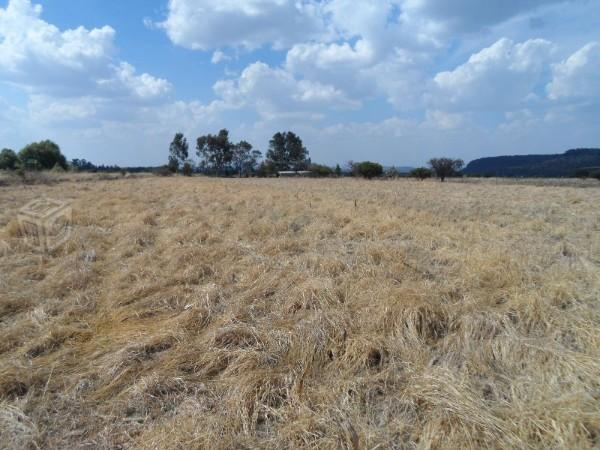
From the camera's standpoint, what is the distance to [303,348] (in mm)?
2391

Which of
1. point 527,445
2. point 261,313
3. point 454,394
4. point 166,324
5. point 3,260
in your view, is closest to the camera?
point 527,445

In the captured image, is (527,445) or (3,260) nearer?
(527,445)

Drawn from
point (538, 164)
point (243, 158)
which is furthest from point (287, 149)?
point (538, 164)

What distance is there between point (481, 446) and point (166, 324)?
2575 millimetres

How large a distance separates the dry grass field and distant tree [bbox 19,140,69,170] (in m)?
49.3

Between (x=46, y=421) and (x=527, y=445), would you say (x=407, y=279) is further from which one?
(x=46, y=421)

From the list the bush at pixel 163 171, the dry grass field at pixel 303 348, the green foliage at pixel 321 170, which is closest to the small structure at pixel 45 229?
the dry grass field at pixel 303 348

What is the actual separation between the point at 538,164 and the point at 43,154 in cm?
9318

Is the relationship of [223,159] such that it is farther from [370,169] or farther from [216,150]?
[370,169]

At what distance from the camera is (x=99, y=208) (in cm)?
915

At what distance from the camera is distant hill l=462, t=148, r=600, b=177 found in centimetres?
4811

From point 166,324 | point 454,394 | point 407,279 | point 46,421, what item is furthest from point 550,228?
point 46,421

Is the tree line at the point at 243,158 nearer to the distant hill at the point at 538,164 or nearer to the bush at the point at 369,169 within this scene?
the bush at the point at 369,169

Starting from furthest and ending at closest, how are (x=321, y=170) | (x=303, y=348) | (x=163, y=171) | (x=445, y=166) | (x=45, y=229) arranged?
(x=163, y=171), (x=321, y=170), (x=445, y=166), (x=45, y=229), (x=303, y=348)
